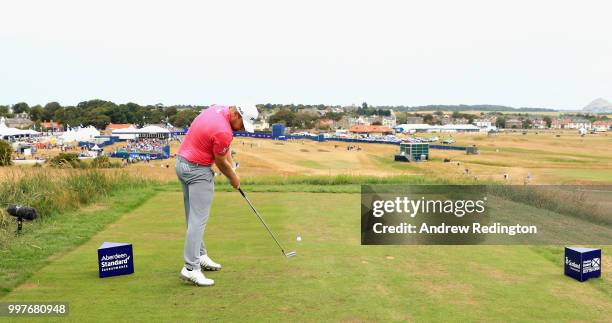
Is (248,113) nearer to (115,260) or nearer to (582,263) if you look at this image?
(115,260)

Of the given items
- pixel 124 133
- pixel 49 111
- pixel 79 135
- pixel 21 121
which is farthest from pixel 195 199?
pixel 49 111

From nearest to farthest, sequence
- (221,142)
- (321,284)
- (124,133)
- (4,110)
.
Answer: (221,142)
(321,284)
(124,133)
(4,110)

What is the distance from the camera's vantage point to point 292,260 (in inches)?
295

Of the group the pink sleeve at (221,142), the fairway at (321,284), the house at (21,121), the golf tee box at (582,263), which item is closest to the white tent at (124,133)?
the house at (21,121)

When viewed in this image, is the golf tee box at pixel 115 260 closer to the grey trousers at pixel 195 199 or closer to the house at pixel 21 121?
the grey trousers at pixel 195 199

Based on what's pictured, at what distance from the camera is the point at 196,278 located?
6.17m

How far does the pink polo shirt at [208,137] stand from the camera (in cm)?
607

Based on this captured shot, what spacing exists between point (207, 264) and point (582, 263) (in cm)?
464

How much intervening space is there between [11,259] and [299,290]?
4323 millimetres

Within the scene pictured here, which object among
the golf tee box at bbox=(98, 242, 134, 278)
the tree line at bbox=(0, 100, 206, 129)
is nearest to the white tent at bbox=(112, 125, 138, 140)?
the tree line at bbox=(0, 100, 206, 129)

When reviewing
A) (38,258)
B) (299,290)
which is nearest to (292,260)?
(299,290)

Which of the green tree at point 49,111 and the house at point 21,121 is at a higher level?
the green tree at point 49,111

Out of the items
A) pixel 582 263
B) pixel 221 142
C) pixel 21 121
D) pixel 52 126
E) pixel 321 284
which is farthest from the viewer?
pixel 21 121

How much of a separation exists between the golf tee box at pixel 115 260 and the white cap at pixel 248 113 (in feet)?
7.15
